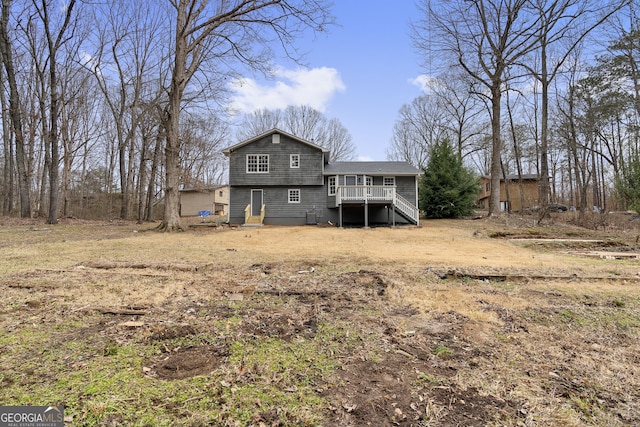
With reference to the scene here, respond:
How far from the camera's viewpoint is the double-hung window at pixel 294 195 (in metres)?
20.9

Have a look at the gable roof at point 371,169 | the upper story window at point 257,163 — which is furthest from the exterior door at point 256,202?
the gable roof at point 371,169

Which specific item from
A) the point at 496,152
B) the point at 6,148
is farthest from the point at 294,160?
the point at 6,148

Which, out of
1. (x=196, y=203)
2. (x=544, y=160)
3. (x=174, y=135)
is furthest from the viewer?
(x=196, y=203)

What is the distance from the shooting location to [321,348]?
2.72m

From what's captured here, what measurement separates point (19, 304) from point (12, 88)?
66.7 ft

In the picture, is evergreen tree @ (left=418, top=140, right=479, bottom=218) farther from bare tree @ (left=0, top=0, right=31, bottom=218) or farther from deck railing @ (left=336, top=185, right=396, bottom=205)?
bare tree @ (left=0, top=0, right=31, bottom=218)

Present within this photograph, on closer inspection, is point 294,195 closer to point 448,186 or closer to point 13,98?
point 448,186

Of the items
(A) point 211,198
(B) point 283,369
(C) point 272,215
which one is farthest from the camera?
(A) point 211,198

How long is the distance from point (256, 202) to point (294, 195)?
8.31ft

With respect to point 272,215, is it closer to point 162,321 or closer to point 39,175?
point 162,321

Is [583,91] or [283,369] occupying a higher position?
[583,91]

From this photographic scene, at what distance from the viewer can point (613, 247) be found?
10328 millimetres

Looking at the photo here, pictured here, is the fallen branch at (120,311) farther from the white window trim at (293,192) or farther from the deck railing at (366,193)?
the white window trim at (293,192)

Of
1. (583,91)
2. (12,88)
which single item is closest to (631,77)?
(583,91)
